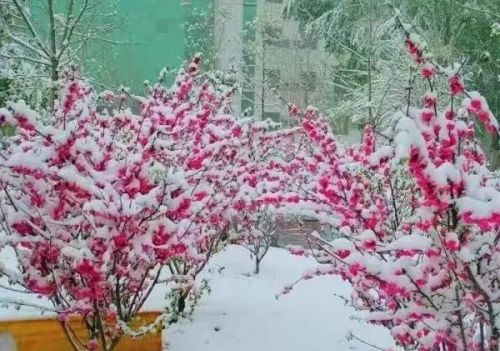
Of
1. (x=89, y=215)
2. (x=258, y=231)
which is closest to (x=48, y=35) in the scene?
(x=258, y=231)

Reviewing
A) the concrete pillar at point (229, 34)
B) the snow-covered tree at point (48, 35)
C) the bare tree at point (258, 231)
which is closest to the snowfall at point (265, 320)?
the bare tree at point (258, 231)

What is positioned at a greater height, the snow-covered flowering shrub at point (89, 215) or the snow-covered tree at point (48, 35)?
the snow-covered tree at point (48, 35)

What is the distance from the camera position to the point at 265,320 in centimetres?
552

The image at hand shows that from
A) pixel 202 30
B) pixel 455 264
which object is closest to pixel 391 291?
pixel 455 264

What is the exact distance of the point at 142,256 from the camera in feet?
9.71

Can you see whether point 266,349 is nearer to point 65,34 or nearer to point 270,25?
point 65,34

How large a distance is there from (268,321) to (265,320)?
36mm

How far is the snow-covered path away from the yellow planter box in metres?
0.52

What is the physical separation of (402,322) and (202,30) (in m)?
21.0

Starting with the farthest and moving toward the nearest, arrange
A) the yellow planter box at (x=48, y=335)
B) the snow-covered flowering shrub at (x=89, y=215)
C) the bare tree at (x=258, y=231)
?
the bare tree at (x=258, y=231) < the yellow planter box at (x=48, y=335) < the snow-covered flowering shrub at (x=89, y=215)

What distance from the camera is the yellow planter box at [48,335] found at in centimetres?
389

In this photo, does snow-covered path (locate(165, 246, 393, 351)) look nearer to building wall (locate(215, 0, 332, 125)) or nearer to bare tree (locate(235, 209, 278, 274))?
bare tree (locate(235, 209, 278, 274))

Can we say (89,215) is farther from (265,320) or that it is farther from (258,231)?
(258,231)

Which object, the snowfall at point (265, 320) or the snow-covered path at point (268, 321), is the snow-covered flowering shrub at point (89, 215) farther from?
the snow-covered path at point (268, 321)
